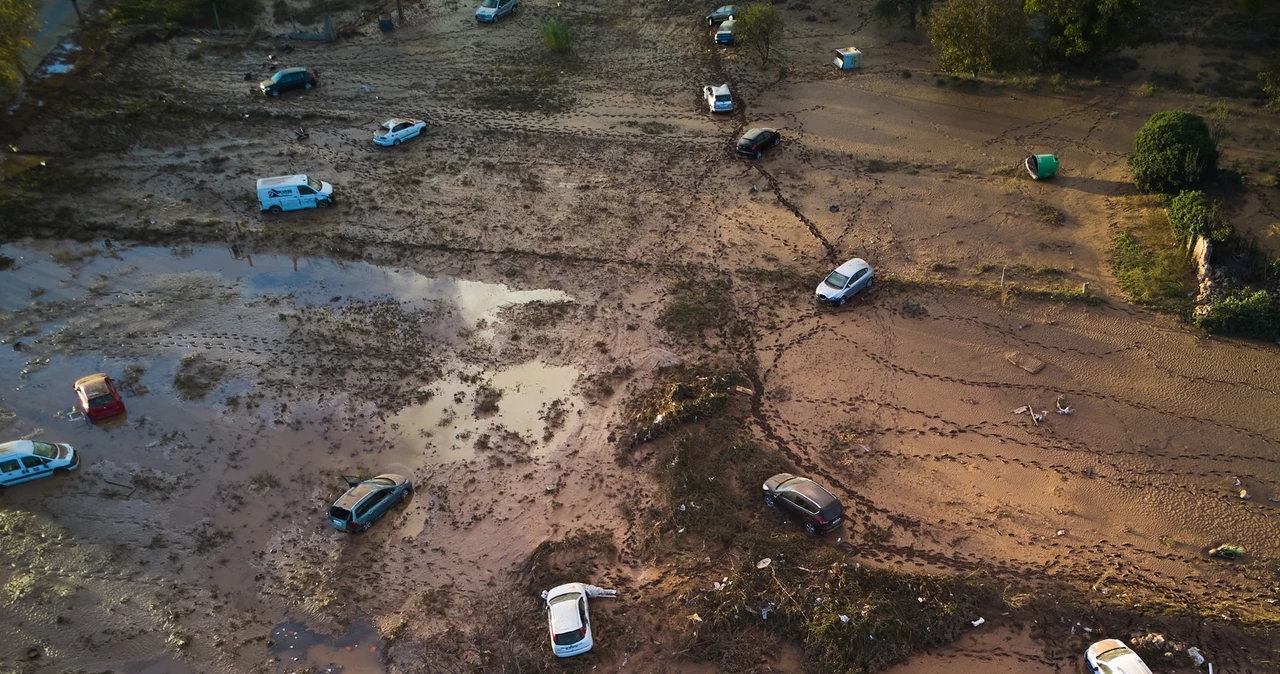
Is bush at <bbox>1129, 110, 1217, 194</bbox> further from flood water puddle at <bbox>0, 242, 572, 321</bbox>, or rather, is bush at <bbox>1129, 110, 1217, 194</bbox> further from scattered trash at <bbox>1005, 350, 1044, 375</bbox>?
flood water puddle at <bbox>0, 242, 572, 321</bbox>

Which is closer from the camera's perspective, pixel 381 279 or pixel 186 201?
pixel 381 279

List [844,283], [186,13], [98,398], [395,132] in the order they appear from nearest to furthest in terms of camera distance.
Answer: [98,398] → [844,283] → [395,132] → [186,13]

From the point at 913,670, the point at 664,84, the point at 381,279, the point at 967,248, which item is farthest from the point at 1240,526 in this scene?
the point at 664,84

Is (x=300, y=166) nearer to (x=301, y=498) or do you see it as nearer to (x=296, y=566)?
(x=301, y=498)

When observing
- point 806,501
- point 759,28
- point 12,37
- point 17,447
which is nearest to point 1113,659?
point 806,501

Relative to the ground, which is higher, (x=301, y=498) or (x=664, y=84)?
(x=664, y=84)

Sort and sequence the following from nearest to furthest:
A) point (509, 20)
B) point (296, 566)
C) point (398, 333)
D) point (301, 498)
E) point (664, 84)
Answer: point (296, 566)
point (301, 498)
point (398, 333)
point (664, 84)
point (509, 20)

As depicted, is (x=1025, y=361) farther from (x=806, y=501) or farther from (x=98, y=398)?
(x=98, y=398)
